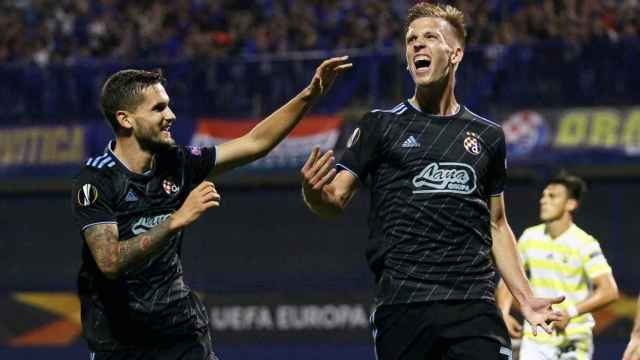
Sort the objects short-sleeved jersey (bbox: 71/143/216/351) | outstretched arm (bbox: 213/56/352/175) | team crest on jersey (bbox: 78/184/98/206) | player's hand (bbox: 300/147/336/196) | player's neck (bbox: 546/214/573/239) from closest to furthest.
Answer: player's hand (bbox: 300/147/336/196) < team crest on jersey (bbox: 78/184/98/206) < short-sleeved jersey (bbox: 71/143/216/351) < outstretched arm (bbox: 213/56/352/175) < player's neck (bbox: 546/214/573/239)

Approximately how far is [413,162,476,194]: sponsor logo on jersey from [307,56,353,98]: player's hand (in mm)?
682

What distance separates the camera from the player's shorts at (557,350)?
8398mm

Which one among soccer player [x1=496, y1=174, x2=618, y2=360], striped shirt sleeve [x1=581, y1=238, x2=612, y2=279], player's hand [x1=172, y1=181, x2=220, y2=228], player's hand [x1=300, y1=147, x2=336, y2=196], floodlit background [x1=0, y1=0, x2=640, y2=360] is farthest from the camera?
floodlit background [x1=0, y1=0, x2=640, y2=360]

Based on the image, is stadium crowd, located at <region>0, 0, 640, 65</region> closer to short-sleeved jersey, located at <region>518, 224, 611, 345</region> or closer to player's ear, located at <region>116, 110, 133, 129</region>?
short-sleeved jersey, located at <region>518, 224, 611, 345</region>

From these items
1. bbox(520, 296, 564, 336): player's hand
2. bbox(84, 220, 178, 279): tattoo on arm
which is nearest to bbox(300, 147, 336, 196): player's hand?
bbox(84, 220, 178, 279): tattoo on arm

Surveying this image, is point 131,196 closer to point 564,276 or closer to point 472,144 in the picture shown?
point 472,144

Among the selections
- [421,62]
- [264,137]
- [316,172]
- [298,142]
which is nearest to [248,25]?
[298,142]

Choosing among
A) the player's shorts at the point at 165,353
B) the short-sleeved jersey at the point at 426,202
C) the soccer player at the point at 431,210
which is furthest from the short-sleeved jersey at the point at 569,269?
the player's shorts at the point at 165,353

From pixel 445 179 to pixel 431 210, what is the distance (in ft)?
0.52

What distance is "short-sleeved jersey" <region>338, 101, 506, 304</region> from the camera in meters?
5.43

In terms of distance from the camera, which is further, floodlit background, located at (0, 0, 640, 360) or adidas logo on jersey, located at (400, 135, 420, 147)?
floodlit background, located at (0, 0, 640, 360)

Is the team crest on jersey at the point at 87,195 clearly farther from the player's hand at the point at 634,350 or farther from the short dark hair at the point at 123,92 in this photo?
the player's hand at the point at 634,350

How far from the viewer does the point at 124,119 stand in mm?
5508

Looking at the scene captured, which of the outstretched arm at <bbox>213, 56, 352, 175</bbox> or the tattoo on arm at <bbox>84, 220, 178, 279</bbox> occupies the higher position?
the outstretched arm at <bbox>213, 56, 352, 175</bbox>
